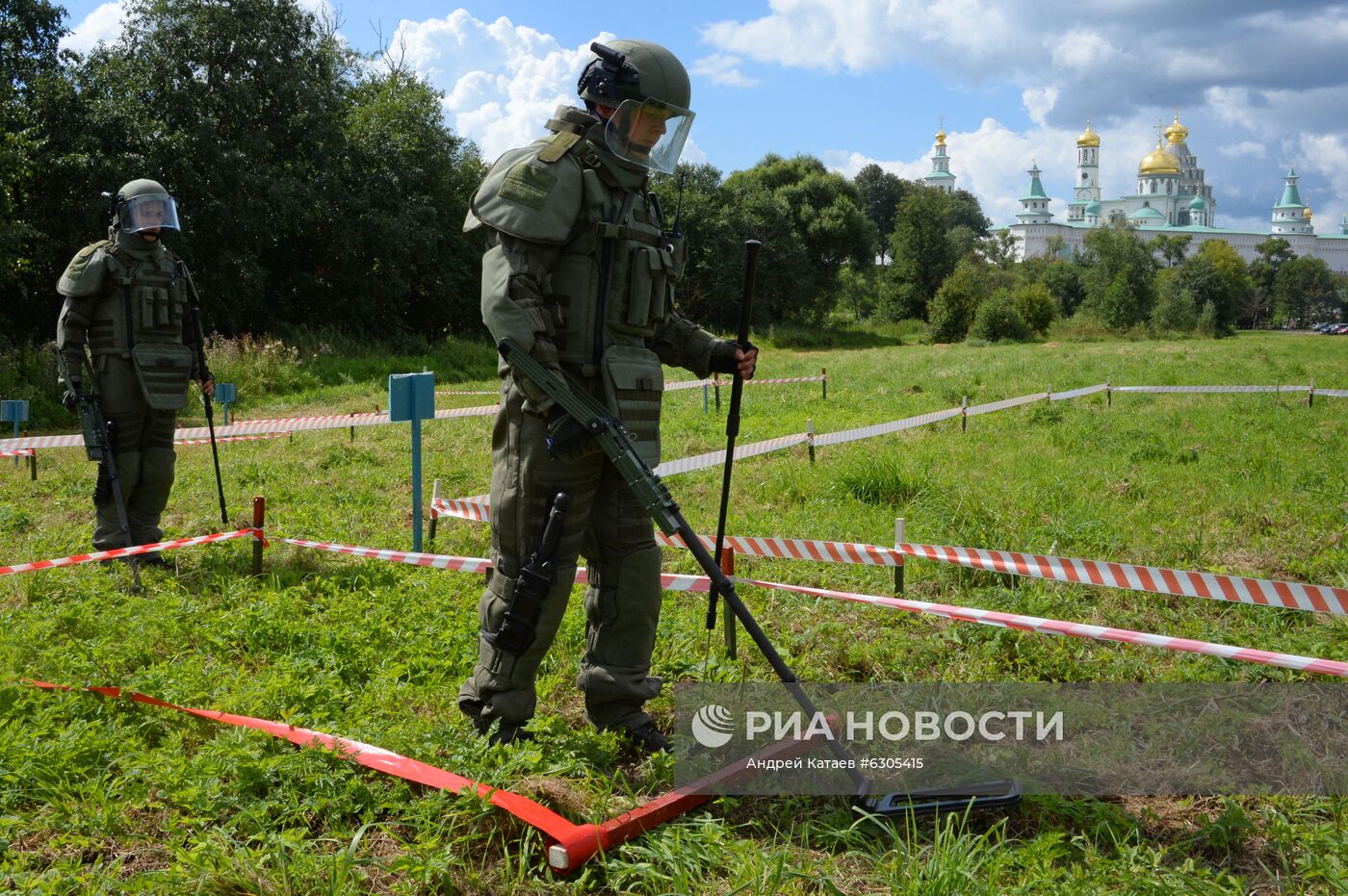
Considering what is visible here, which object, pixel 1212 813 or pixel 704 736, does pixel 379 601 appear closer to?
pixel 704 736

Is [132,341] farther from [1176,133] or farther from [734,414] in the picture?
[1176,133]

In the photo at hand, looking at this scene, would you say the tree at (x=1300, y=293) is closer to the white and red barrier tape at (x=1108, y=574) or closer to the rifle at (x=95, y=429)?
the white and red barrier tape at (x=1108, y=574)

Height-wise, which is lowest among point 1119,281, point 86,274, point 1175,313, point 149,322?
point 149,322

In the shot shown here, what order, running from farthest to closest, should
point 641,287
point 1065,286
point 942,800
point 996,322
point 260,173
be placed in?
1. point 1065,286
2. point 996,322
3. point 260,173
4. point 641,287
5. point 942,800

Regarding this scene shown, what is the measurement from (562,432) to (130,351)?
410 centimetres

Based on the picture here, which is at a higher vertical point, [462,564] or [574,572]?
[574,572]

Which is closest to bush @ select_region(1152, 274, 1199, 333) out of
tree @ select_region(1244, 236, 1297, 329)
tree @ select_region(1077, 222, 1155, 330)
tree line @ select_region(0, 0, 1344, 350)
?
tree @ select_region(1077, 222, 1155, 330)

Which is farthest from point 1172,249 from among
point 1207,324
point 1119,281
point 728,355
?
point 728,355

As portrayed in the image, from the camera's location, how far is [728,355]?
12.1ft

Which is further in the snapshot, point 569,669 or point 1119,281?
point 1119,281

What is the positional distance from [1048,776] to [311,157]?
23.8 metres

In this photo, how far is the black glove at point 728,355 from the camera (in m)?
3.65

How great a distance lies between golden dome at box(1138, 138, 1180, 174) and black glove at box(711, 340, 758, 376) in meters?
166

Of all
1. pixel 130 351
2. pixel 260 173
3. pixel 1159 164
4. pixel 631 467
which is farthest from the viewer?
pixel 1159 164
